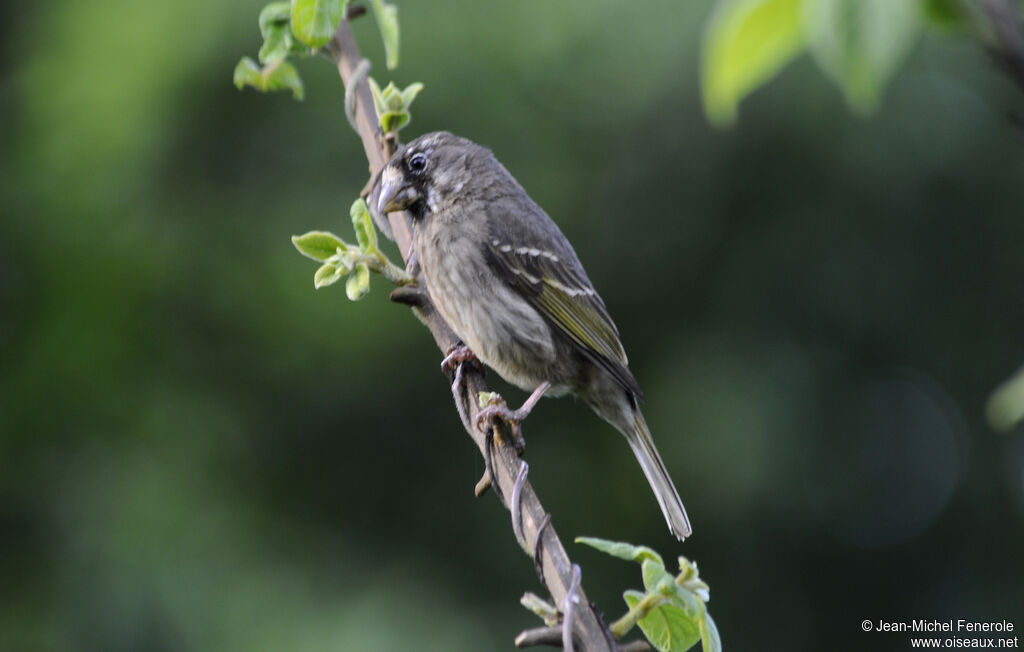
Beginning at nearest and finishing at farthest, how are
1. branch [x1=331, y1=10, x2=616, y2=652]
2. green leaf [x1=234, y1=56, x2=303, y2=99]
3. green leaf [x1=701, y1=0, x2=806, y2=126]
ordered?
green leaf [x1=701, y1=0, x2=806, y2=126] < branch [x1=331, y1=10, x2=616, y2=652] < green leaf [x1=234, y1=56, x2=303, y2=99]

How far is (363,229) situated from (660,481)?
1880 mm

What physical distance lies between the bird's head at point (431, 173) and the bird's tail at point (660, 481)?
43.1 inches

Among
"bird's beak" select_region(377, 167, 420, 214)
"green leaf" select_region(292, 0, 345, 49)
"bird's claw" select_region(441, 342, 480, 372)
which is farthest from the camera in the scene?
"bird's beak" select_region(377, 167, 420, 214)

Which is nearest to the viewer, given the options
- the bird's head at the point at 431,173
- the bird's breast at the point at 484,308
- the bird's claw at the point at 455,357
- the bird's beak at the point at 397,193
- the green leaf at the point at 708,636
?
the green leaf at the point at 708,636

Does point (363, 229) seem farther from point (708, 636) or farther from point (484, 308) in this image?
point (484, 308)

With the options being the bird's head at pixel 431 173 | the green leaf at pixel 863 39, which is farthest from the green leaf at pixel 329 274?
the bird's head at pixel 431 173

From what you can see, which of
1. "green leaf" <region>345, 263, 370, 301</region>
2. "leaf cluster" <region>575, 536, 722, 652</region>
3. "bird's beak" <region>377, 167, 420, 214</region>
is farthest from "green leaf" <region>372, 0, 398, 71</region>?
"leaf cluster" <region>575, 536, 722, 652</region>

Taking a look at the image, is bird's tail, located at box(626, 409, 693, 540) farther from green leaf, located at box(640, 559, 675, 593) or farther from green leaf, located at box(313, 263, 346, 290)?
green leaf, located at box(640, 559, 675, 593)

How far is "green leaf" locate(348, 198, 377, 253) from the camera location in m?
2.18

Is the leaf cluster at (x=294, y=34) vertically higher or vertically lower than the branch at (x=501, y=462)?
higher

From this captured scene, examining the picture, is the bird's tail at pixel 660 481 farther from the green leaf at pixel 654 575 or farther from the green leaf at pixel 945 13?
the green leaf at pixel 945 13

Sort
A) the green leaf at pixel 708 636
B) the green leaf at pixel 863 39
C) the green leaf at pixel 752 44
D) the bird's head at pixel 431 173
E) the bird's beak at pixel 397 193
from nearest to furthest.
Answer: the green leaf at pixel 863 39
the green leaf at pixel 752 44
the green leaf at pixel 708 636
the bird's beak at pixel 397 193
the bird's head at pixel 431 173

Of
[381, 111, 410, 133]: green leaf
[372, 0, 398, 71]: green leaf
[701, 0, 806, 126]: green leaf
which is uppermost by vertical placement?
[372, 0, 398, 71]: green leaf

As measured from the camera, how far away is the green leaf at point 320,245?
2.16 m
